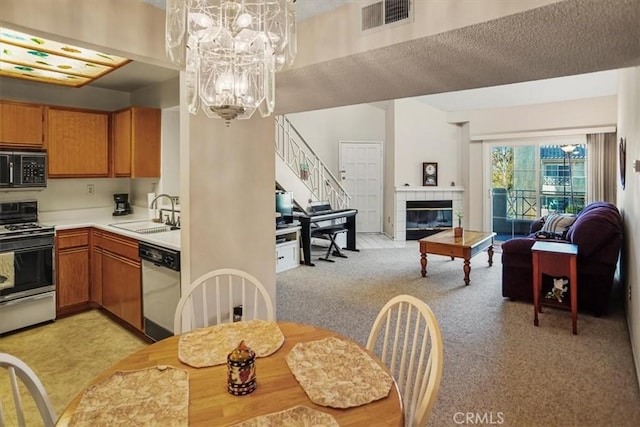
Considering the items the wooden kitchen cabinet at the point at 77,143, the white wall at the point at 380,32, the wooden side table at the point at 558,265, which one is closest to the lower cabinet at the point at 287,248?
the wooden kitchen cabinet at the point at 77,143

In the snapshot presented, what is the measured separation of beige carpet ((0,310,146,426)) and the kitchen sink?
0.91 m

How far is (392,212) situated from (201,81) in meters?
6.73

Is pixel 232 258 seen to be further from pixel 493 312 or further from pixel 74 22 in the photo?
pixel 493 312

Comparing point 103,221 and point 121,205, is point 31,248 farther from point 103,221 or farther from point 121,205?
point 121,205

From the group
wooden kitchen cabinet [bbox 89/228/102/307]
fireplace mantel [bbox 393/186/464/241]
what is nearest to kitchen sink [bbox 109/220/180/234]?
wooden kitchen cabinet [bbox 89/228/102/307]

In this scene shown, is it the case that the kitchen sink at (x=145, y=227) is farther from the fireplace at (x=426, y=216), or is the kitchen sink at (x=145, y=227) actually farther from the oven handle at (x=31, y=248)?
the fireplace at (x=426, y=216)

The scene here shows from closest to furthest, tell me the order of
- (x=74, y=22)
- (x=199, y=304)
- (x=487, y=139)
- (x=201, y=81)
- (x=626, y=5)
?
(x=626, y=5)
(x=201, y=81)
(x=74, y=22)
(x=199, y=304)
(x=487, y=139)

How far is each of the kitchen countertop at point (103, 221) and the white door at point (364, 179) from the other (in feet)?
17.1

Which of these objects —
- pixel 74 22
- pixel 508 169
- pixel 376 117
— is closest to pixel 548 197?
pixel 508 169

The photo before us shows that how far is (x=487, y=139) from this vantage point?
7.58 meters

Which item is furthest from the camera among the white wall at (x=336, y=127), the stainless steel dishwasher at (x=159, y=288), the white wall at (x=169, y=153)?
the white wall at (x=336, y=127)

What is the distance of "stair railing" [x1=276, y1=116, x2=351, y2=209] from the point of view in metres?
7.14

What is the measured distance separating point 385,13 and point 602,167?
20.0 feet

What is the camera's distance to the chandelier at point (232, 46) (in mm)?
1609
